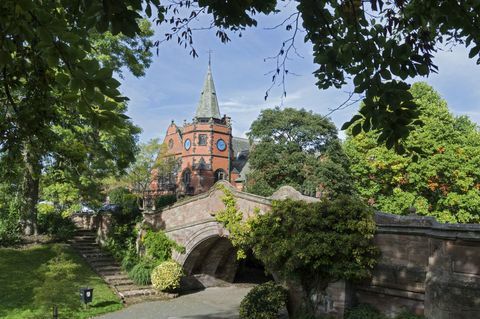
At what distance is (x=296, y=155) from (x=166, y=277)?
43.9 feet

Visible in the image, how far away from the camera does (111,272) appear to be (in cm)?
1848

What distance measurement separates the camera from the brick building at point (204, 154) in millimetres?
46844

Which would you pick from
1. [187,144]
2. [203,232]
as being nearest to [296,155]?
[203,232]

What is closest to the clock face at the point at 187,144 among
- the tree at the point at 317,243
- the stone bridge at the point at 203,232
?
the stone bridge at the point at 203,232

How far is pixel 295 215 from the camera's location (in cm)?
1188

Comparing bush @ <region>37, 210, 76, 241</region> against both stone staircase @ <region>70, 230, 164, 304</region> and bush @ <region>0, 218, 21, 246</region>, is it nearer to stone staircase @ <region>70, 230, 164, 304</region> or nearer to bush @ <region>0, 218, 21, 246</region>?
stone staircase @ <region>70, 230, 164, 304</region>

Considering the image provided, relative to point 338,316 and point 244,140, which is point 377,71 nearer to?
point 338,316

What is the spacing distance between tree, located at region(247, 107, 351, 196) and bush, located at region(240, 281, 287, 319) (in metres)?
13.5

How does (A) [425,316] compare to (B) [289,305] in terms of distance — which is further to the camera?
(B) [289,305]

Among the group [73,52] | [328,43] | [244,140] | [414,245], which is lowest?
[414,245]

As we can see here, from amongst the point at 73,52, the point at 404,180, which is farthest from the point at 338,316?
the point at 404,180

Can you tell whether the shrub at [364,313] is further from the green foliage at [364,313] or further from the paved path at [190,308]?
the paved path at [190,308]

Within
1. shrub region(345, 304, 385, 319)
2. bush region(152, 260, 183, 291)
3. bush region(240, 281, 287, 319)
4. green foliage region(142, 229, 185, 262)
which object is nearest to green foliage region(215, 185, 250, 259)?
bush region(240, 281, 287, 319)

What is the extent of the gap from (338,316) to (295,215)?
2.86 m
